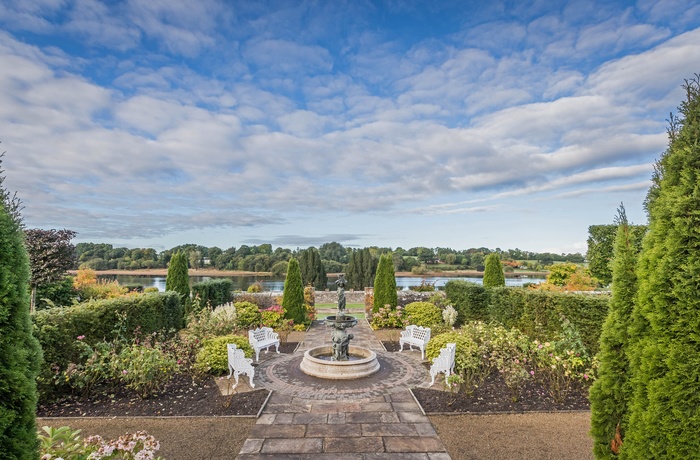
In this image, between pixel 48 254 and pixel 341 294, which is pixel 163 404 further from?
pixel 48 254

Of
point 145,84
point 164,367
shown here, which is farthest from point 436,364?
point 145,84

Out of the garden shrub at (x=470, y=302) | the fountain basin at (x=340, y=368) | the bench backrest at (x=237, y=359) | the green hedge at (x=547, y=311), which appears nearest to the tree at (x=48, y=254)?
the bench backrest at (x=237, y=359)

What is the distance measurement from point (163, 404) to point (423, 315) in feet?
29.0

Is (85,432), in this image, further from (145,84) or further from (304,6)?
(304,6)

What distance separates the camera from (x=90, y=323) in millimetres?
6621

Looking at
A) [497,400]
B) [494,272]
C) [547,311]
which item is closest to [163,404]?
[497,400]

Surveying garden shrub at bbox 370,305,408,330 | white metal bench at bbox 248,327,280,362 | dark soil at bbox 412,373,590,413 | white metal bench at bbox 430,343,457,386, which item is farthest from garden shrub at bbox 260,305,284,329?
dark soil at bbox 412,373,590,413

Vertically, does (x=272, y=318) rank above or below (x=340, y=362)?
above

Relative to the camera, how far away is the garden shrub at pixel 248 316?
12.0m

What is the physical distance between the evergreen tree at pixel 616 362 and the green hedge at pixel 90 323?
7789 millimetres

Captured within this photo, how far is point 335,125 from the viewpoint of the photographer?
30.7 feet

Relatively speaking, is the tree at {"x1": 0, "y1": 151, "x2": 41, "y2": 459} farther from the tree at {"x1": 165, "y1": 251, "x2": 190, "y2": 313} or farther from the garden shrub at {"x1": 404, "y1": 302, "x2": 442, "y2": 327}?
the tree at {"x1": 165, "y1": 251, "x2": 190, "y2": 313}

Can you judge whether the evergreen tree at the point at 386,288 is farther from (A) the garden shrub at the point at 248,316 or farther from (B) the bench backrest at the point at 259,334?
(B) the bench backrest at the point at 259,334

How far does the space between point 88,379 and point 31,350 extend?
4520 millimetres
